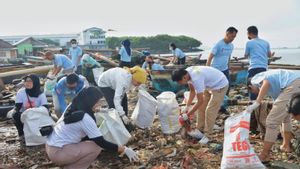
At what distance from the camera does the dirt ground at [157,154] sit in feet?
15.2

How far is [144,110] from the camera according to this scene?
20.1 ft

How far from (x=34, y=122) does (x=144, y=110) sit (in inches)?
75.0

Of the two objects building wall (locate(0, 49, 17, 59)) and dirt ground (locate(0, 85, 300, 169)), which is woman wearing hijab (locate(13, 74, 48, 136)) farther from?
building wall (locate(0, 49, 17, 59))

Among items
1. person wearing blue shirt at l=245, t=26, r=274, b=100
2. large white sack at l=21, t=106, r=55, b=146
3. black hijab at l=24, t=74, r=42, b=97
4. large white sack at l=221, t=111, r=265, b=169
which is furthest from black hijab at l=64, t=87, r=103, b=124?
person wearing blue shirt at l=245, t=26, r=274, b=100

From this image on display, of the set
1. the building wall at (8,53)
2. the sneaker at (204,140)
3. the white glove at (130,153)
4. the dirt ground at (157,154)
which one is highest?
the white glove at (130,153)

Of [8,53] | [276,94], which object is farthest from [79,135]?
[8,53]

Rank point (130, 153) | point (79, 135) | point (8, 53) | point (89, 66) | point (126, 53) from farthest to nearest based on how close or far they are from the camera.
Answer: point (8, 53) → point (126, 53) → point (89, 66) → point (130, 153) → point (79, 135)

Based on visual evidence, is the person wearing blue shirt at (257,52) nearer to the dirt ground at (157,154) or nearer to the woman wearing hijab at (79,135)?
the dirt ground at (157,154)

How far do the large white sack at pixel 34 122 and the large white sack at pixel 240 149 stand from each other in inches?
122

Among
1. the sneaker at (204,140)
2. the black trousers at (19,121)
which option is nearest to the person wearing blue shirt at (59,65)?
the black trousers at (19,121)

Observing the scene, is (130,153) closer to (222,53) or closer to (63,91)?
(63,91)

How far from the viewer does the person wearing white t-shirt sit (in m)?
5.10

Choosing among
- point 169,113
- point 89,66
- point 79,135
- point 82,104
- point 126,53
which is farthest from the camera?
point 126,53

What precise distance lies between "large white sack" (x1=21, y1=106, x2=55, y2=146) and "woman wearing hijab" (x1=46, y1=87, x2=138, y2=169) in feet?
6.03
